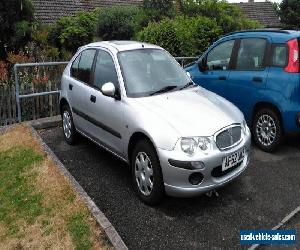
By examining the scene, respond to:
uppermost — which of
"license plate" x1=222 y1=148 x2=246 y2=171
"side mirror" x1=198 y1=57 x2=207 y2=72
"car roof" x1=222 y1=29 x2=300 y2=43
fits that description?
"car roof" x1=222 y1=29 x2=300 y2=43

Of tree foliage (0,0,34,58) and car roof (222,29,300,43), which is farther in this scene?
tree foliage (0,0,34,58)

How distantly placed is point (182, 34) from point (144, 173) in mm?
7992

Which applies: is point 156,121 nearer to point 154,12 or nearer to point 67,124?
point 67,124

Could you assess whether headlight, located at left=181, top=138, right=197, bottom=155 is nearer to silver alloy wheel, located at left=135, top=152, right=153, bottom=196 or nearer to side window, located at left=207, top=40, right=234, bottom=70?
Result: silver alloy wheel, located at left=135, top=152, right=153, bottom=196

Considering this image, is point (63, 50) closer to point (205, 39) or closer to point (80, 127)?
point (205, 39)

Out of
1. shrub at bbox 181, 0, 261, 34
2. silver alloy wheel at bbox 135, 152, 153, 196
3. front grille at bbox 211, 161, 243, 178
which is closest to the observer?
front grille at bbox 211, 161, 243, 178

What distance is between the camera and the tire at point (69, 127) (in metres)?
6.73

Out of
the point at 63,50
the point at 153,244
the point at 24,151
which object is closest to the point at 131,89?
the point at 153,244

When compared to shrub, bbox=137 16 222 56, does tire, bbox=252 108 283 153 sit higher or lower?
lower

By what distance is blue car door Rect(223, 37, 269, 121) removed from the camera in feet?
21.0

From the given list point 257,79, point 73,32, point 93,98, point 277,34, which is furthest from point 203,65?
point 73,32

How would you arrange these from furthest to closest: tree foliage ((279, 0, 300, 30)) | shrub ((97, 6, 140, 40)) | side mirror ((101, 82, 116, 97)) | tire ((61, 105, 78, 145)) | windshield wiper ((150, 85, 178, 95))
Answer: tree foliage ((279, 0, 300, 30))
shrub ((97, 6, 140, 40))
tire ((61, 105, 78, 145))
windshield wiper ((150, 85, 178, 95))
side mirror ((101, 82, 116, 97))

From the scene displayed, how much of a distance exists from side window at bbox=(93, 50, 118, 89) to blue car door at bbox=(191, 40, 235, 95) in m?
2.42

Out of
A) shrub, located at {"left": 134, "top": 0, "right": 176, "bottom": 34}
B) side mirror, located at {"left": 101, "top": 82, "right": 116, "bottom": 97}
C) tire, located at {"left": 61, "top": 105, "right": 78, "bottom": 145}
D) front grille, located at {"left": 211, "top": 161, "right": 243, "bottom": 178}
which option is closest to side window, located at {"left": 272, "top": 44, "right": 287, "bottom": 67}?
front grille, located at {"left": 211, "top": 161, "right": 243, "bottom": 178}
